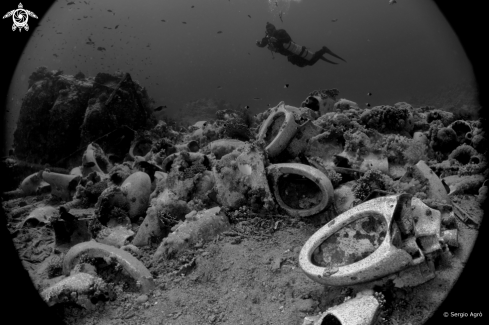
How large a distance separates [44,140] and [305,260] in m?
14.3

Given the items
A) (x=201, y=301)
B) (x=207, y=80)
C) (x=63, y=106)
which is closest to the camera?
(x=201, y=301)

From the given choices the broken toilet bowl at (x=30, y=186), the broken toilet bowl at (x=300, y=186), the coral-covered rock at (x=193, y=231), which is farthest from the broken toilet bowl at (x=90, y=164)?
the broken toilet bowl at (x=300, y=186)

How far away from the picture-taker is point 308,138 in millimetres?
5590

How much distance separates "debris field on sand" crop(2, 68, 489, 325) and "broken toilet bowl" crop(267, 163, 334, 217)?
0.02 metres

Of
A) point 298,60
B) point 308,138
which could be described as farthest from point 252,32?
point 308,138

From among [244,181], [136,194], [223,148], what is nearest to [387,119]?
[223,148]

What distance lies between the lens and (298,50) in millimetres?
15438

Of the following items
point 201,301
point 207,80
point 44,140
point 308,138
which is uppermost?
point 207,80

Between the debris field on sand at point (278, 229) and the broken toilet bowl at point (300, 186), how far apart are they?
0.07ft

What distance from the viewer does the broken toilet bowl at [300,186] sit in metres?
4.09

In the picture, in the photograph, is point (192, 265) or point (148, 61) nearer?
point (192, 265)

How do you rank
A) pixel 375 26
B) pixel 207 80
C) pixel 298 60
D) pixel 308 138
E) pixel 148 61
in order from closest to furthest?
1. pixel 308 138
2. pixel 298 60
3. pixel 207 80
4. pixel 148 61
5. pixel 375 26

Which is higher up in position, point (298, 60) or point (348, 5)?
point (348, 5)

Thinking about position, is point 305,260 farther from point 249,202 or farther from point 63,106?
point 63,106
